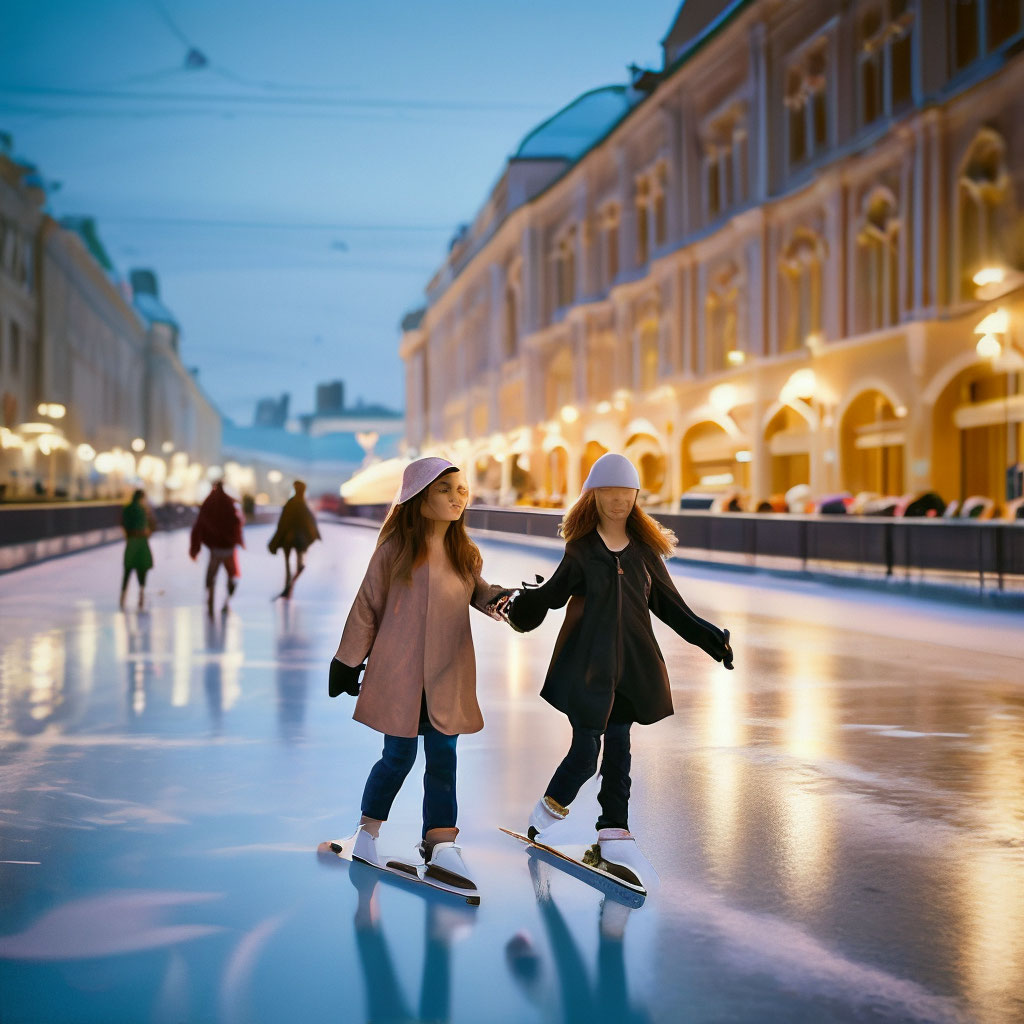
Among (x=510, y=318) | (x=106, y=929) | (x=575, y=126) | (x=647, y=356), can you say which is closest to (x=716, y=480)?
(x=647, y=356)

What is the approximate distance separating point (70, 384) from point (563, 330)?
76.7 ft

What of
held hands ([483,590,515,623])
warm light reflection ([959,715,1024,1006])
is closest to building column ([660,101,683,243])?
warm light reflection ([959,715,1024,1006])

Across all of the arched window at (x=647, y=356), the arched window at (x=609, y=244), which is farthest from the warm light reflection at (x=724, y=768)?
the arched window at (x=609, y=244)

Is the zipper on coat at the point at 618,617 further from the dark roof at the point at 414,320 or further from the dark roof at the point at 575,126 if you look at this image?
the dark roof at the point at 414,320

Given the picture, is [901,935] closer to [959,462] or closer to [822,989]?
[822,989]

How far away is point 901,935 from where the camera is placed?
13.7ft

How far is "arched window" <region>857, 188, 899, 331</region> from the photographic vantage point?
31.5 meters

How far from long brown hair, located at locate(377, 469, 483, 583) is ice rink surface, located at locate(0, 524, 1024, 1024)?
1.09 m

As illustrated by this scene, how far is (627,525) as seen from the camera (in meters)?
5.25

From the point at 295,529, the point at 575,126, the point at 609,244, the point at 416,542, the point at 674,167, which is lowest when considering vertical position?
the point at 295,529

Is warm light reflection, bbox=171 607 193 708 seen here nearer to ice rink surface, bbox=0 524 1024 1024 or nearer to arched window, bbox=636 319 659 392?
ice rink surface, bbox=0 524 1024 1024

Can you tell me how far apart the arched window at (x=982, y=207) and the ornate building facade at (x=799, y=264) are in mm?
49

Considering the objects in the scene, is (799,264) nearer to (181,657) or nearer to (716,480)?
(716,480)

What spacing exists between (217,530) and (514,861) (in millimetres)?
11575
